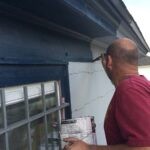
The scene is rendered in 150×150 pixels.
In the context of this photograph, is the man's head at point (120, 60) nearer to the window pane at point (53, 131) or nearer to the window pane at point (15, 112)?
the window pane at point (15, 112)

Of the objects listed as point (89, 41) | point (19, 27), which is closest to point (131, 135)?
point (19, 27)

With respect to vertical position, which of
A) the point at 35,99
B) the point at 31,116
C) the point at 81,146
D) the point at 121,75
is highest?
the point at 121,75

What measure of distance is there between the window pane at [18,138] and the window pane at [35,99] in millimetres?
205

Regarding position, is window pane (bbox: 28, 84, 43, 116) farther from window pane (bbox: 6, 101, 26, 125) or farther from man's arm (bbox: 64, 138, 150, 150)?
man's arm (bbox: 64, 138, 150, 150)

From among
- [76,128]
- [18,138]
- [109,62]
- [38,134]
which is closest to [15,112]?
[18,138]

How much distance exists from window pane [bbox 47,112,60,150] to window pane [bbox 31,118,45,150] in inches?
5.1

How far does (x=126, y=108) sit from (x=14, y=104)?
0.85m

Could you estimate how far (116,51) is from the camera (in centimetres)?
279

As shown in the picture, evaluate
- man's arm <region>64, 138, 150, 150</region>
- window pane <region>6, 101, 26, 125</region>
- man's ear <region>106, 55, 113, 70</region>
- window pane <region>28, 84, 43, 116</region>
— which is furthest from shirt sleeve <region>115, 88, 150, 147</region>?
window pane <region>28, 84, 43, 116</region>

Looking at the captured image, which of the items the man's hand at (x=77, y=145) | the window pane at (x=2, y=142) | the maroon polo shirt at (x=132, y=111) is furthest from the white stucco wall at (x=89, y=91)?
the maroon polo shirt at (x=132, y=111)

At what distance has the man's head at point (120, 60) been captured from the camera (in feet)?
8.96

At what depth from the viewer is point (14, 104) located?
2887mm

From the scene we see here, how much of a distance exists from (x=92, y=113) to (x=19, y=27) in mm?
2755

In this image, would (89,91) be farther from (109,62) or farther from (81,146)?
(81,146)
